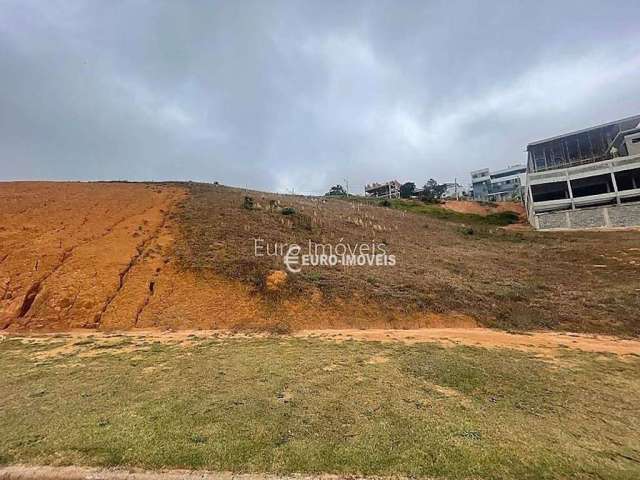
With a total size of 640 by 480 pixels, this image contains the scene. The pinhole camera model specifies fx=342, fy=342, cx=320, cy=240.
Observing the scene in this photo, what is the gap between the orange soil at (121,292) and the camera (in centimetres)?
1122

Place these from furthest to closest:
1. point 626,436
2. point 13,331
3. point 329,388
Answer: point 13,331
point 329,388
point 626,436

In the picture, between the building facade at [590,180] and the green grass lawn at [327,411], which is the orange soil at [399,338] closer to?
the green grass lawn at [327,411]

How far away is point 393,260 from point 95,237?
1442 cm

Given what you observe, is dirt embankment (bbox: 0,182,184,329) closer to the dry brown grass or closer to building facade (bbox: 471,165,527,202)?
the dry brown grass

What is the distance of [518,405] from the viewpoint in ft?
17.2

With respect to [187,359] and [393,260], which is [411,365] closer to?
[187,359]

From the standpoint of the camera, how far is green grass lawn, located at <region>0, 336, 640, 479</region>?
3633 millimetres

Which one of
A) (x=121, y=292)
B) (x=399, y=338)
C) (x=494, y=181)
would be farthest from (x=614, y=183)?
(x=494, y=181)

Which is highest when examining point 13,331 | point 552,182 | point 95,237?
point 552,182

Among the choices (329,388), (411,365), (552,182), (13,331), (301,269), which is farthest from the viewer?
(552,182)

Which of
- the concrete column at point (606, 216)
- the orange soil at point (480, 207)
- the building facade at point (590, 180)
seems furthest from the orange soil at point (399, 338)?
the orange soil at point (480, 207)

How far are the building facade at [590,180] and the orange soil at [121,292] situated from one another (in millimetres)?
25373

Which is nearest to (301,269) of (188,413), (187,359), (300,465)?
(187,359)

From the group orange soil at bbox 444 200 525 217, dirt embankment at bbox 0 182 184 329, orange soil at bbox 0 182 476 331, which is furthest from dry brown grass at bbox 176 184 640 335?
orange soil at bbox 444 200 525 217
